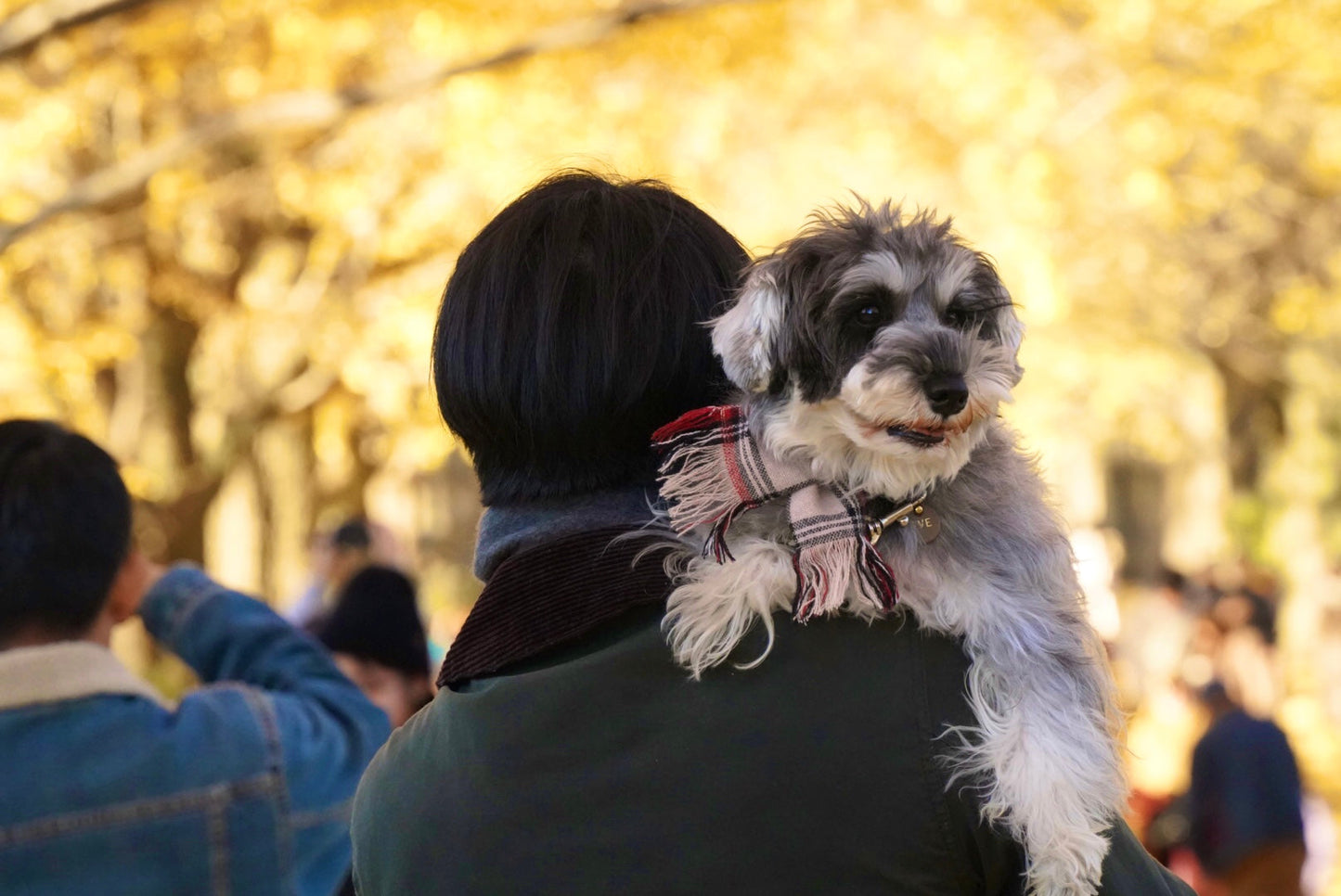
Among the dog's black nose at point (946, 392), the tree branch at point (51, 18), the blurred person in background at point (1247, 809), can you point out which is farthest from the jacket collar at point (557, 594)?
the blurred person in background at point (1247, 809)

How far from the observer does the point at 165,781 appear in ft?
8.29

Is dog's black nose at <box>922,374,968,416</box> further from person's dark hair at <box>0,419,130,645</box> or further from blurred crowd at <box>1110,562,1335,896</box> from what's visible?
blurred crowd at <box>1110,562,1335,896</box>

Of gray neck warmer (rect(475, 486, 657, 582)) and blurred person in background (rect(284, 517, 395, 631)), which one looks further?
blurred person in background (rect(284, 517, 395, 631))

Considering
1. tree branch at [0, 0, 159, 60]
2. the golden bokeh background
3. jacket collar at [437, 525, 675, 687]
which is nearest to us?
jacket collar at [437, 525, 675, 687]

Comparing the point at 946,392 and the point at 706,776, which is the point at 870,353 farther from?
the point at 706,776

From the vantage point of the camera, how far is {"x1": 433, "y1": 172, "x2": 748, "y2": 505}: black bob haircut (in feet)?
5.33

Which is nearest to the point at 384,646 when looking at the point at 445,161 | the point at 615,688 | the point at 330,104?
the point at 330,104

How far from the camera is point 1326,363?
2366cm

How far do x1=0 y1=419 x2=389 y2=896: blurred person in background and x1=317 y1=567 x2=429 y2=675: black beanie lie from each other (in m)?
1.47

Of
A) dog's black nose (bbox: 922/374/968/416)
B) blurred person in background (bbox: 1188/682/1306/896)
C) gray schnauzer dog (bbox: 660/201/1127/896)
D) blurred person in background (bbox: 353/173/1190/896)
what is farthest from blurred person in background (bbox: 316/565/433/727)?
blurred person in background (bbox: 1188/682/1306/896)

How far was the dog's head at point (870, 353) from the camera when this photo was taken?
62.7 inches

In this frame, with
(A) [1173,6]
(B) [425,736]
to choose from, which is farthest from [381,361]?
(B) [425,736]

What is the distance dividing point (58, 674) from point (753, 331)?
1619 millimetres

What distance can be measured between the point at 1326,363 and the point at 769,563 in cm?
2468
